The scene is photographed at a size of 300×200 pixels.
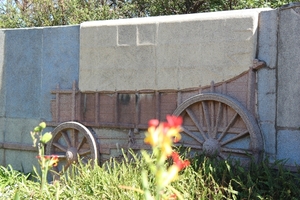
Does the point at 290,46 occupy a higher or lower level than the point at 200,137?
higher

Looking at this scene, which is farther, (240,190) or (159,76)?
(159,76)

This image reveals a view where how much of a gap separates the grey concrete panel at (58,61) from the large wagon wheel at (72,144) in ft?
1.09

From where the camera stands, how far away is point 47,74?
A: 21.5 feet

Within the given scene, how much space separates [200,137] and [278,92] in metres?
0.97

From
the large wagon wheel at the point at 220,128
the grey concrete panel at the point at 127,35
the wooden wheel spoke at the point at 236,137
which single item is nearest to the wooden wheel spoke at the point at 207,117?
the large wagon wheel at the point at 220,128

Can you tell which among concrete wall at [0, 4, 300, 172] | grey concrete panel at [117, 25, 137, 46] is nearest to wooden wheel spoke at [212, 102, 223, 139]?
concrete wall at [0, 4, 300, 172]

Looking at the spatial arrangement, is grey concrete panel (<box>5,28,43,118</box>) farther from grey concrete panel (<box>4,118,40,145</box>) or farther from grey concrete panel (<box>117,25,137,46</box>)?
grey concrete panel (<box>117,25,137,46</box>)

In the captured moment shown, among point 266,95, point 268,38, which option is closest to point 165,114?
point 266,95

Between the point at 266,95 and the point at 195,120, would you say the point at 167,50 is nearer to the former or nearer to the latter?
the point at 195,120

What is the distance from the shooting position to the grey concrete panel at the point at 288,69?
4.86 meters

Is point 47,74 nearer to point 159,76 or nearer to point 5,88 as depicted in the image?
point 5,88

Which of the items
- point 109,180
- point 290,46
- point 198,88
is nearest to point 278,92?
Result: point 290,46

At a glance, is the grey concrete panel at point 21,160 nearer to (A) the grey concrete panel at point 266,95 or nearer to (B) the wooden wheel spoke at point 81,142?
(B) the wooden wheel spoke at point 81,142

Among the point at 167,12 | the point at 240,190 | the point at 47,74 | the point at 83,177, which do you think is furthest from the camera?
the point at 167,12
